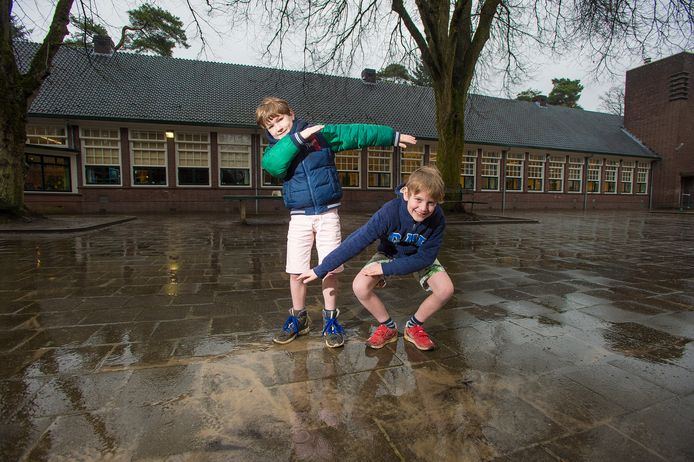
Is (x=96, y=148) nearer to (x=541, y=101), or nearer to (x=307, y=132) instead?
(x=307, y=132)

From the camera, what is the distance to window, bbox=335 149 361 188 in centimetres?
2036

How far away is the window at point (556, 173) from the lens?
83.4 feet

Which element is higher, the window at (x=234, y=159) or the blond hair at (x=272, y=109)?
the window at (x=234, y=159)

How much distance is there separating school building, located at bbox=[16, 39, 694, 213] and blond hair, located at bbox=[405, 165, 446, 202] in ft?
39.1

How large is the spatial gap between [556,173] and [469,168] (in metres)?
6.82

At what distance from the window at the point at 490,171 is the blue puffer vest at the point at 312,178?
75.3ft

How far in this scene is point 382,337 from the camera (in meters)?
2.51

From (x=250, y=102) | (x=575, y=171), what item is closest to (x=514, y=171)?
(x=575, y=171)

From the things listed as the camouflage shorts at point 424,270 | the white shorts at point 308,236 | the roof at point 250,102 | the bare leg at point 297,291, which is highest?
the roof at point 250,102

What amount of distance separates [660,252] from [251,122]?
16.1m

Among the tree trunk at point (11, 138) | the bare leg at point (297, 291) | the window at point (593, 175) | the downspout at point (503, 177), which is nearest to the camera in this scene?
the bare leg at point (297, 291)

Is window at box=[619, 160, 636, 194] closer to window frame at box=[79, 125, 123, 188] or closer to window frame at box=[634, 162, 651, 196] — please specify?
window frame at box=[634, 162, 651, 196]

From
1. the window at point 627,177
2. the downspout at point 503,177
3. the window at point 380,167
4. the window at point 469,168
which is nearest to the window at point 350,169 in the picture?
the window at point 380,167

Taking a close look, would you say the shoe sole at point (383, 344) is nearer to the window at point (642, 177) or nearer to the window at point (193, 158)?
the window at point (193, 158)
